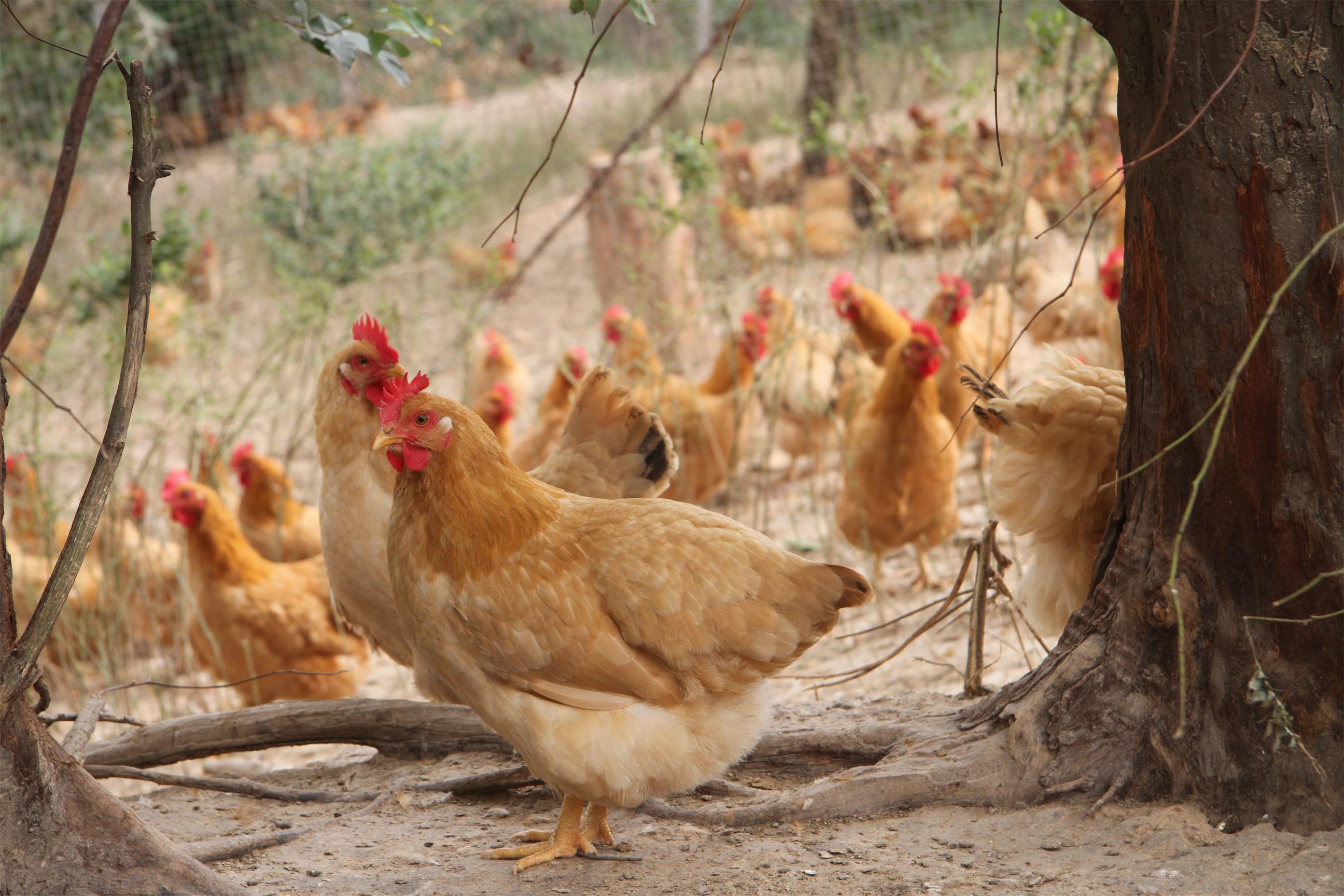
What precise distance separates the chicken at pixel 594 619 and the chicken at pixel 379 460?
927 mm

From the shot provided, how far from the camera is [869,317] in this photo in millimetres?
6910

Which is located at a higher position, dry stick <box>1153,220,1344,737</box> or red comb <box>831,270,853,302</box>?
red comb <box>831,270,853,302</box>

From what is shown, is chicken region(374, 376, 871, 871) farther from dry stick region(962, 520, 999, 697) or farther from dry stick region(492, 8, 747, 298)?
dry stick region(492, 8, 747, 298)

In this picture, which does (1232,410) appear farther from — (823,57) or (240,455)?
(823,57)

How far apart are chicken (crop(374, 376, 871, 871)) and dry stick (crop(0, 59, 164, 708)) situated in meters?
0.61

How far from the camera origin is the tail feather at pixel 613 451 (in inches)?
139

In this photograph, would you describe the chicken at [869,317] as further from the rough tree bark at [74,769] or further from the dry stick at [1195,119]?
the rough tree bark at [74,769]

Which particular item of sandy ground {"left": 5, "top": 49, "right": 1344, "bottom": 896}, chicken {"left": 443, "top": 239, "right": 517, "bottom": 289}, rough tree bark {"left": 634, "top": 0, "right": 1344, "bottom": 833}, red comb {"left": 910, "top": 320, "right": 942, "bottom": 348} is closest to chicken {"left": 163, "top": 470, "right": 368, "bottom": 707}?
sandy ground {"left": 5, "top": 49, "right": 1344, "bottom": 896}

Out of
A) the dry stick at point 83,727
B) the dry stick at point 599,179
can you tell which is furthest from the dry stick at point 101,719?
the dry stick at point 599,179

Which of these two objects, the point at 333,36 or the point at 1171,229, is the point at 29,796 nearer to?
the point at 333,36

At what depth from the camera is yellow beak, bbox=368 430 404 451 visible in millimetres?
2431

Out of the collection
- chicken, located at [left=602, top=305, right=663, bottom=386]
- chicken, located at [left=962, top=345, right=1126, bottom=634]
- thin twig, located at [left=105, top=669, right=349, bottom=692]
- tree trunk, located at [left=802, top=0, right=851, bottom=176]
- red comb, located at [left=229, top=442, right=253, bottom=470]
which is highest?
tree trunk, located at [left=802, top=0, right=851, bottom=176]

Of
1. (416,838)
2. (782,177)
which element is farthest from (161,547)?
(782,177)

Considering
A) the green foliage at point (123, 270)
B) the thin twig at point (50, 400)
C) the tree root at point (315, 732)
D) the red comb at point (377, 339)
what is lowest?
the tree root at point (315, 732)
